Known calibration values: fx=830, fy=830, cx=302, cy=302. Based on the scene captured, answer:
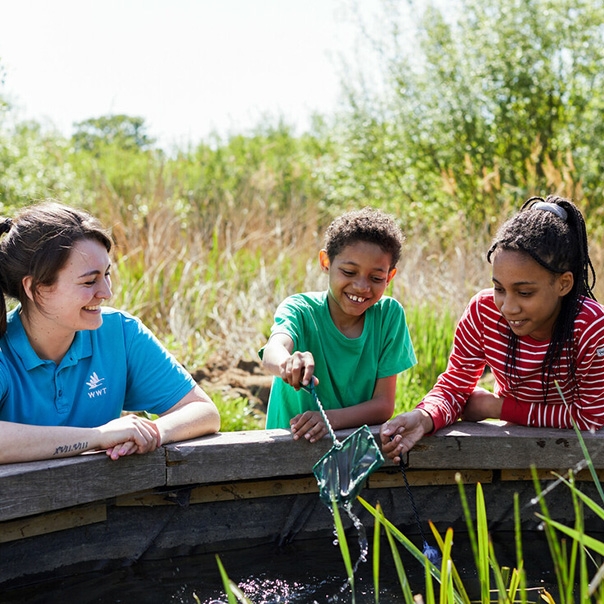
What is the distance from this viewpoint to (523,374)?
2951mm

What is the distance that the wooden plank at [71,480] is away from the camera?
231 centimetres

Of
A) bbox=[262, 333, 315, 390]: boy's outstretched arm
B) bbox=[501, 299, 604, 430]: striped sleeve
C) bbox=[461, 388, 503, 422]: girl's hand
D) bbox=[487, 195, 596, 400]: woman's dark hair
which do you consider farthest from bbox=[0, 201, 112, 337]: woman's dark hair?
bbox=[501, 299, 604, 430]: striped sleeve

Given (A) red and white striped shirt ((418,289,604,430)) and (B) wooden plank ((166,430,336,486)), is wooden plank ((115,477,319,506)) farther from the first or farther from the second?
(A) red and white striped shirt ((418,289,604,430))

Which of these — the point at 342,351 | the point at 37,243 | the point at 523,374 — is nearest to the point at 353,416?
the point at 342,351

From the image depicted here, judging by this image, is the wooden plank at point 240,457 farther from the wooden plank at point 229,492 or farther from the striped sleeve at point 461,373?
the striped sleeve at point 461,373

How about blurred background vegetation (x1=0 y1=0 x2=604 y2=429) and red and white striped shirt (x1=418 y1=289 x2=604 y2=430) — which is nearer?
red and white striped shirt (x1=418 y1=289 x2=604 y2=430)

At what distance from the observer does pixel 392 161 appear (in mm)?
9773

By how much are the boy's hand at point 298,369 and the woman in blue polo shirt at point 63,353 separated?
348mm

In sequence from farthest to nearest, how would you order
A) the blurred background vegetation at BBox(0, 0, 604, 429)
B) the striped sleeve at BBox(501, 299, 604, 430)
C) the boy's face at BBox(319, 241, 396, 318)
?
the blurred background vegetation at BBox(0, 0, 604, 429)
the boy's face at BBox(319, 241, 396, 318)
the striped sleeve at BBox(501, 299, 604, 430)

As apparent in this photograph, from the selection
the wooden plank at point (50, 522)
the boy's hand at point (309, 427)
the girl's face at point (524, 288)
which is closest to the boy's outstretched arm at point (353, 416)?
the boy's hand at point (309, 427)

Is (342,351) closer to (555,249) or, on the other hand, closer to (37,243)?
(555,249)

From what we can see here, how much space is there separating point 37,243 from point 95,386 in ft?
1.66

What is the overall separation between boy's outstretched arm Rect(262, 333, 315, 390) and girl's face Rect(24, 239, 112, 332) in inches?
22.2

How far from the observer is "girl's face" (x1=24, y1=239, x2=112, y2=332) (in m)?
2.54
